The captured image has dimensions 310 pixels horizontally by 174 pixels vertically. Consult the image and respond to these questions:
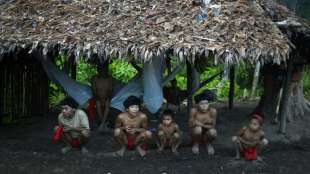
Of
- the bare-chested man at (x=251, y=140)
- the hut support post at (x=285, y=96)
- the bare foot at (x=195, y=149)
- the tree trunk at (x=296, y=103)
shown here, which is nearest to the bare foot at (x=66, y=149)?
the bare foot at (x=195, y=149)

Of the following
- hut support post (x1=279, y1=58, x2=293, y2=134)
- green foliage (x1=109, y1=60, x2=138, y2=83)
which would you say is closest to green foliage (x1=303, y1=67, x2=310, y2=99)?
green foliage (x1=109, y1=60, x2=138, y2=83)

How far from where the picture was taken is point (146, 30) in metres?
7.81

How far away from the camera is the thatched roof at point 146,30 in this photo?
739cm

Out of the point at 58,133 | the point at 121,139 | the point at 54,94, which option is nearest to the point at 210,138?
the point at 121,139

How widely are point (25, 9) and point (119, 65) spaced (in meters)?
7.29

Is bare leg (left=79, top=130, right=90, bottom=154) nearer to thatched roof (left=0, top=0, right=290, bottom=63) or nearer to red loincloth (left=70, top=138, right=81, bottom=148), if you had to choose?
red loincloth (left=70, top=138, right=81, bottom=148)

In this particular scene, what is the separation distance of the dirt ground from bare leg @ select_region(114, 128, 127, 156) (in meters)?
0.11

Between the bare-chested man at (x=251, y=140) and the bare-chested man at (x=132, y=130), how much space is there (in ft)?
4.24

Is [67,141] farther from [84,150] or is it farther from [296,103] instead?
[296,103]

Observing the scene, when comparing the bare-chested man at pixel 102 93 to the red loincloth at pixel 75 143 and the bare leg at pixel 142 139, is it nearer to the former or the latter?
the red loincloth at pixel 75 143

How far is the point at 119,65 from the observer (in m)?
15.8

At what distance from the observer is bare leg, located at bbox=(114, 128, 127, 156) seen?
7.48 m

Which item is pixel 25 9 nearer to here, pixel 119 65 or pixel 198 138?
pixel 198 138

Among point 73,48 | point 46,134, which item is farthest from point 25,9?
point 46,134
